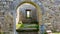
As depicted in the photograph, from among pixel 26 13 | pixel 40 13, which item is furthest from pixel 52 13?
pixel 26 13

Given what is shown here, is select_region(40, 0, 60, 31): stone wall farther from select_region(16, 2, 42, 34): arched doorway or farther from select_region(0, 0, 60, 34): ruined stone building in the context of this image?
select_region(16, 2, 42, 34): arched doorway

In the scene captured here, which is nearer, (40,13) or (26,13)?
(40,13)

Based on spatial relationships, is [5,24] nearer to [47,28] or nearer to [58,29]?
[47,28]

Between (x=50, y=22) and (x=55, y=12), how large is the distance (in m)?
0.54

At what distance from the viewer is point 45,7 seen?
6.27m

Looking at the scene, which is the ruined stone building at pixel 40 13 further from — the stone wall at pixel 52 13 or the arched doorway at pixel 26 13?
the arched doorway at pixel 26 13

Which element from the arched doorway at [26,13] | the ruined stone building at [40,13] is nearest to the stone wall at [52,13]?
the ruined stone building at [40,13]

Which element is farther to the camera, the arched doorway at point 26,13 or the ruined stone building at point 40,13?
the arched doorway at point 26,13

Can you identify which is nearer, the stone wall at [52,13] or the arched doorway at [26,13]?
the stone wall at [52,13]

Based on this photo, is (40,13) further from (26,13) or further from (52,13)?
(26,13)

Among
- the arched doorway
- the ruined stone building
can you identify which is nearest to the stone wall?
the ruined stone building

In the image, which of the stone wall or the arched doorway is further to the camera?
the arched doorway

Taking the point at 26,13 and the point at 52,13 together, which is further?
the point at 26,13

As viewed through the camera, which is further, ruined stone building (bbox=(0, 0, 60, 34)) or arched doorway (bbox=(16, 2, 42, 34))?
arched doorway (bbox=(16, 2, 42, 34))
